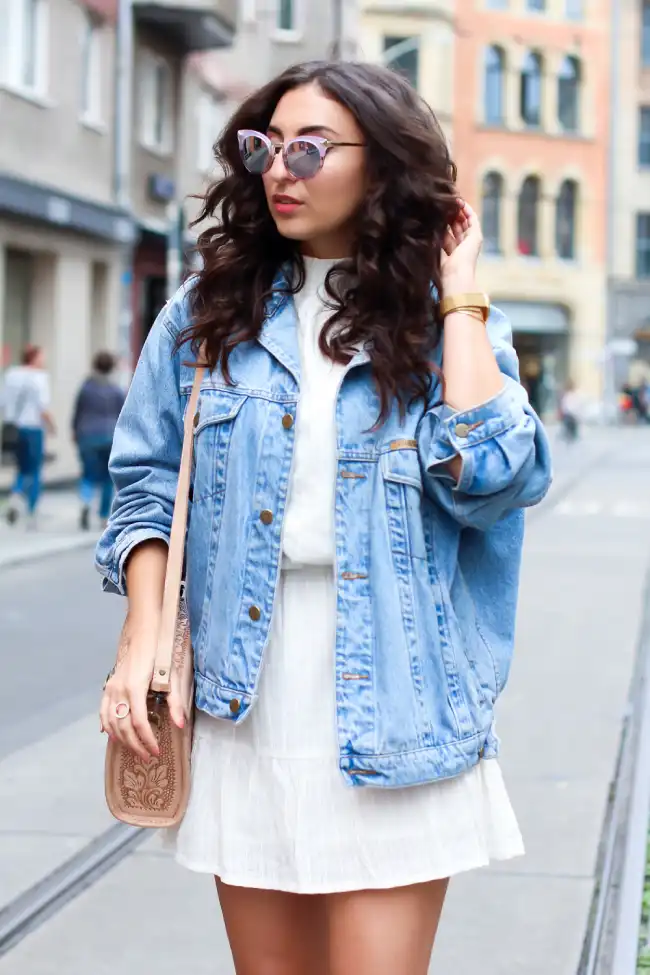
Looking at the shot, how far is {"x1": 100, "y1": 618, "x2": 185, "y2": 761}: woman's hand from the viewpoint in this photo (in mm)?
2314

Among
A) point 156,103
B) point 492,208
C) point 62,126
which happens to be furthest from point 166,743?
point 492,208

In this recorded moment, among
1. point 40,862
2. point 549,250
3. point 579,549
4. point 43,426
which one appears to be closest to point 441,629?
point 40,862

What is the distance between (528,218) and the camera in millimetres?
54719

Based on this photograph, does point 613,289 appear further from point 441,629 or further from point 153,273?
point 441,629

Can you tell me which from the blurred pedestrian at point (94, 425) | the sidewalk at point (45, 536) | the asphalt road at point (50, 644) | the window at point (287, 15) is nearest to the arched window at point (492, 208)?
the window at point (287, 15)

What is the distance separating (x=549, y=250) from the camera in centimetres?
5453

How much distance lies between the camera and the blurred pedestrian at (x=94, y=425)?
1617 centimetres

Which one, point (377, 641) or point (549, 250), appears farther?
point (549, 250)

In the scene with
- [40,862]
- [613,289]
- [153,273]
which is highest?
[613,289]

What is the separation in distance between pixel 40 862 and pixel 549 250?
167 ft

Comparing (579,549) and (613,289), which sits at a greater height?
(613,289)

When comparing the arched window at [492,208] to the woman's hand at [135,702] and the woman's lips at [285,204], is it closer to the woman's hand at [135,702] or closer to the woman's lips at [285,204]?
the woman's lips at [285,204]

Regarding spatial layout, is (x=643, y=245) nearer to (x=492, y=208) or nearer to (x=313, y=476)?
(x=492, y=208)

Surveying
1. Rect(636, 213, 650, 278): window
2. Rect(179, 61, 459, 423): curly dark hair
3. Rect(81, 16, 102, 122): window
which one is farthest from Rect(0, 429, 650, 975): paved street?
Rect(636, 213, 650, 278): window
